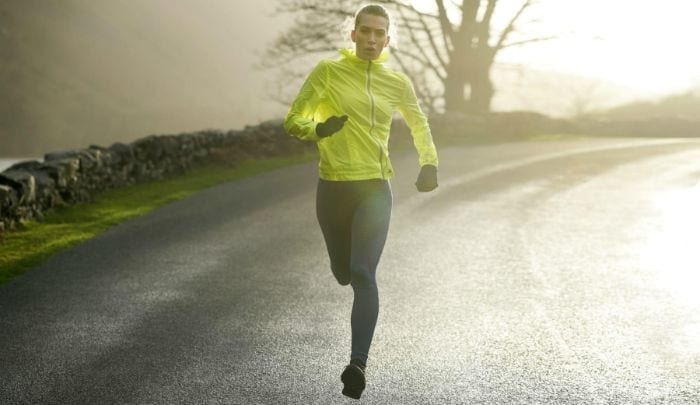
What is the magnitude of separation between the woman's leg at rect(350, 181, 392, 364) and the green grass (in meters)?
5.45

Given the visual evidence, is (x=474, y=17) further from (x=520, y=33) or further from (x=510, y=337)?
(x=510, y=337)

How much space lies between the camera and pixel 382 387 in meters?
5.55

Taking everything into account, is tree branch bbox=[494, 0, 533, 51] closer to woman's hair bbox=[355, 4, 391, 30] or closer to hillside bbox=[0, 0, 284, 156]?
woman's hair bbox=[355, 4, 391, 30]

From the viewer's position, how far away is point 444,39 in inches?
1284

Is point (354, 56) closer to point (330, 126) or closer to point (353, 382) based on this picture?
point (330, 126)

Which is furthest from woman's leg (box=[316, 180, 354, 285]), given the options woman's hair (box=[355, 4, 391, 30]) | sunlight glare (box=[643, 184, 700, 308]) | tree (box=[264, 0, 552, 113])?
tree (box=[264, 0, 552, 113])

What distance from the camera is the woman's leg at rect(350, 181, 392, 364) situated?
5.13 meters

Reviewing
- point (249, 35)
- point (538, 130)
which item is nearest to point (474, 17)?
point (538, 130)

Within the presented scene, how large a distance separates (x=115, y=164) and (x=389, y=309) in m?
9.98

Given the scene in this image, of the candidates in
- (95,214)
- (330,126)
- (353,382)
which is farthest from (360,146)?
(95,214)

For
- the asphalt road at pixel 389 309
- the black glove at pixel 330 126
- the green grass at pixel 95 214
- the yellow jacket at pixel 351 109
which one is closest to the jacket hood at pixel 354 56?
the yellow jacket at pixel 351 109

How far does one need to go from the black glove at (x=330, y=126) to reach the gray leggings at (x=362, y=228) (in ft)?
1.53

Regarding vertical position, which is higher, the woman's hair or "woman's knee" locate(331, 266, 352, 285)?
the woman's hair

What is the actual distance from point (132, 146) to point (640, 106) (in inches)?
1832
